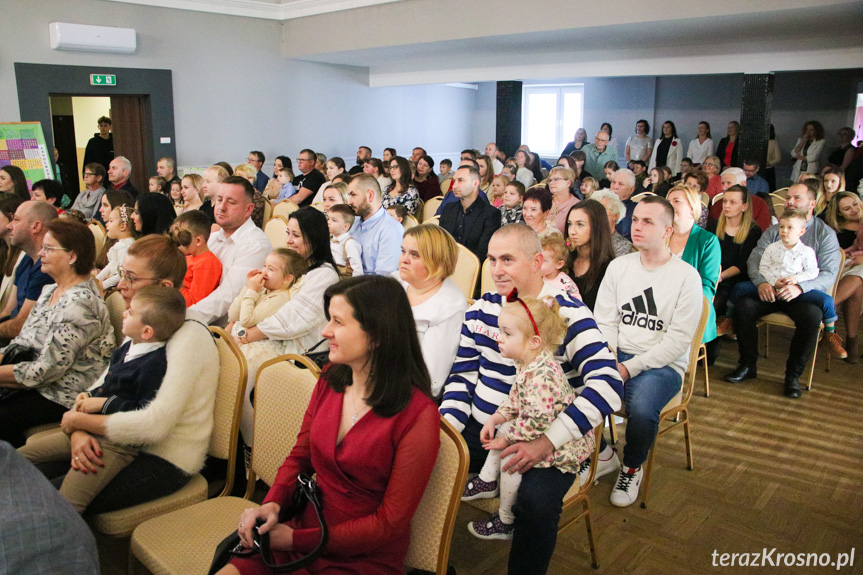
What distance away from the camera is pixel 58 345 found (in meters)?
2.63

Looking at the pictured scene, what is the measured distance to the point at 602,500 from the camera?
299cm

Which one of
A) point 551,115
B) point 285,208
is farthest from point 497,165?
point 551,115

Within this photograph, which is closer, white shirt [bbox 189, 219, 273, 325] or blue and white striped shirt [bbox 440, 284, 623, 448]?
blue and white striped shirt [bbox 440, 284, 623, 448]

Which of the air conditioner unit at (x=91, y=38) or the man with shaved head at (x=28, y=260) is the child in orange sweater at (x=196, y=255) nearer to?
the man with shaved head at (x=28, y=260)

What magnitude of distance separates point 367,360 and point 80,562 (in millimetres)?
758

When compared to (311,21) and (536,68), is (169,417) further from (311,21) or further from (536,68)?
(311,21)

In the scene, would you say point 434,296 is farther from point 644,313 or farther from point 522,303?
point 644,313

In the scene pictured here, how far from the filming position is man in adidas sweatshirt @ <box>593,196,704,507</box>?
2.85m

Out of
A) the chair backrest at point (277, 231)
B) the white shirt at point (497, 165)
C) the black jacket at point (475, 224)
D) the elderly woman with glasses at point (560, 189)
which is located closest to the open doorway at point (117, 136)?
the white shirt at point (497, 165)

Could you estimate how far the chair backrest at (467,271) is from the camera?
391cm

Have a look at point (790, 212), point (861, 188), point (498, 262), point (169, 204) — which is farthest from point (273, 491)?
point (861, 188)

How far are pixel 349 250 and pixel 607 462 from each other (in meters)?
2.28

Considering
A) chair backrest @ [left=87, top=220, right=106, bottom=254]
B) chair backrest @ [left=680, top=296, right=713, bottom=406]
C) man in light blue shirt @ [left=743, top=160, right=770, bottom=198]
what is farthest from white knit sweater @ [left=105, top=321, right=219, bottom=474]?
man in light blue shirt @ [left=743, top=160, right=770, bottom=198]

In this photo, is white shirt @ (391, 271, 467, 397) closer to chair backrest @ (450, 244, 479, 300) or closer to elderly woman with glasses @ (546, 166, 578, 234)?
chair backrest @ (450, 244, 479, 300)
